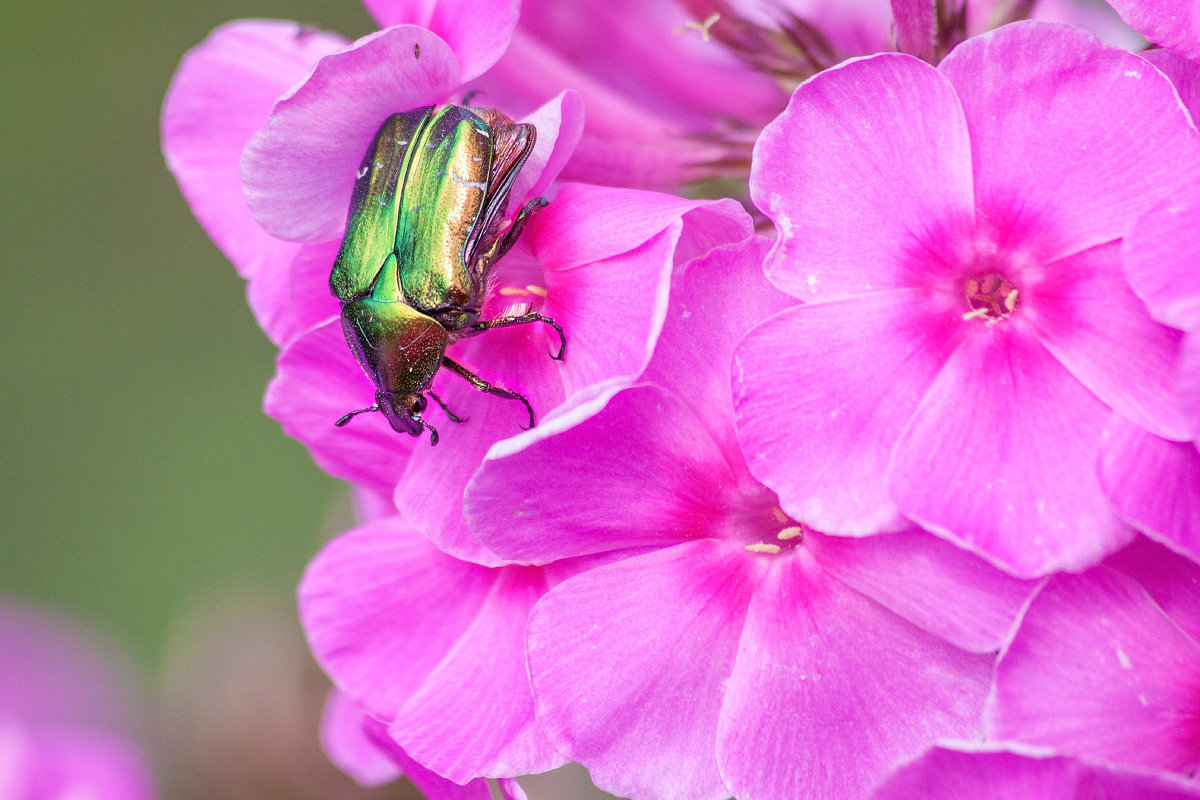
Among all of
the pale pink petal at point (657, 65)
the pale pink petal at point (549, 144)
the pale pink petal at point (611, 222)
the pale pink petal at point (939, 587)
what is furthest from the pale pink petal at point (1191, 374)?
the pale pink petal at point (657, 65)

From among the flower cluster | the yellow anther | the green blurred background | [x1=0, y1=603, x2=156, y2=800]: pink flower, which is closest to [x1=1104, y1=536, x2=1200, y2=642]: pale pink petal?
the flower cluster

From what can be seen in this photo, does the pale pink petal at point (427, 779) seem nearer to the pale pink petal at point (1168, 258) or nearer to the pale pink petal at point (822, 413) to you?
the pale pink petal at point (822, 413)

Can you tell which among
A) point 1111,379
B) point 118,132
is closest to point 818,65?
point 1111,379

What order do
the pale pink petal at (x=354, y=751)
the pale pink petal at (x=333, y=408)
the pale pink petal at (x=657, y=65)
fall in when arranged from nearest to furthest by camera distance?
the pale pink petal at (x=333, y=408)
the pale pink petal at (x=354, y=751)
the pale pink petal at (x=657, y=65)

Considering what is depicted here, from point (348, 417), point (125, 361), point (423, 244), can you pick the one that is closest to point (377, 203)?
point (423, 244)

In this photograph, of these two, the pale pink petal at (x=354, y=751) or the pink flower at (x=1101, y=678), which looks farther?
the pale pink petal at (x=354, y=751)

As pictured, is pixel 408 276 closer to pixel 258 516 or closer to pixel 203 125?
pixel 203 125

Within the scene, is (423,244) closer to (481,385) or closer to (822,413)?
(481,385)
